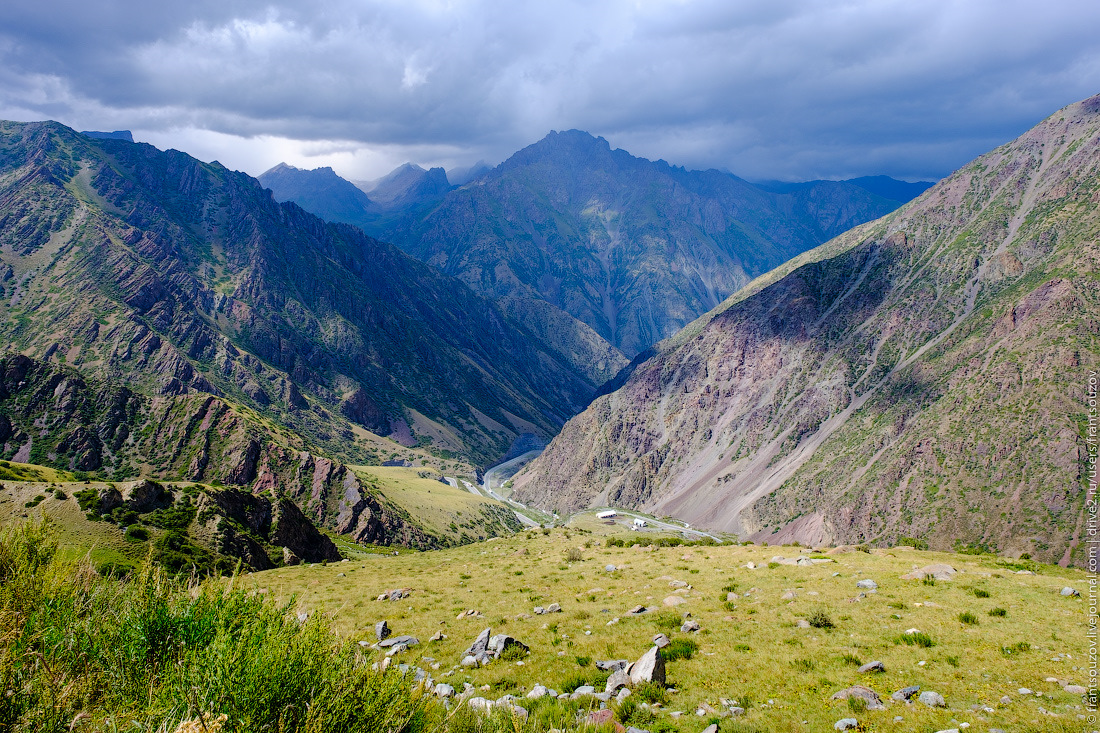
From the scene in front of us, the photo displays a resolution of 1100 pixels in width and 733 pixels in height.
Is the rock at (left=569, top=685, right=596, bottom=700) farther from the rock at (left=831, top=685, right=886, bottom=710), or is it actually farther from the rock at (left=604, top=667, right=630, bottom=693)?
the rock at (left=831, top=685, right=886, bottom=710)

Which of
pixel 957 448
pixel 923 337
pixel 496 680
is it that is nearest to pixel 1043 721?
pixel 496 680

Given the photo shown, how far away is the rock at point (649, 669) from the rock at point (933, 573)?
14589mm

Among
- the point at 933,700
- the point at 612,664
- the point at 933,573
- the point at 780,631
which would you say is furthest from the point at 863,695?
the point at 933,573

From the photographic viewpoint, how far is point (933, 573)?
23219 millimetres

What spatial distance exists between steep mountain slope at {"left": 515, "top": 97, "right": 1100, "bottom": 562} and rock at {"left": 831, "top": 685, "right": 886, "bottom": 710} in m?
98.1

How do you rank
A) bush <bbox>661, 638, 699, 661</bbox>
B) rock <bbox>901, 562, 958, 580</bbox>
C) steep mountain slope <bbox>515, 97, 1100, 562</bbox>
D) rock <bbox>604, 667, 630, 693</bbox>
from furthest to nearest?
steep mountain slope <bbox>515, 97, 1100, 562</bbox> → rock <bbox>901, 562, 958, 580</bbox> → bush <bbox>661, 638, 699, 661</bbox> → rock <bbox>604, 667, 630, 693</bbox>

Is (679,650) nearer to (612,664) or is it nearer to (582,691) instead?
(612,664)

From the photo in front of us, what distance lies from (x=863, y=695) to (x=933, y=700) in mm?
1358

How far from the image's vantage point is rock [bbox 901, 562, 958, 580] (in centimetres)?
2261

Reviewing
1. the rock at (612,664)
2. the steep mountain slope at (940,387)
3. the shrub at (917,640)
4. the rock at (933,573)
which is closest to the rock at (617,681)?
the rock at (612,664)

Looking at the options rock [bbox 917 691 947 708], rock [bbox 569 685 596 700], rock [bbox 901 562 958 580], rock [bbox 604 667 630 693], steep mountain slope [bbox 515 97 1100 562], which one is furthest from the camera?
steep mountain slope [bbox 515 97 1100 562]

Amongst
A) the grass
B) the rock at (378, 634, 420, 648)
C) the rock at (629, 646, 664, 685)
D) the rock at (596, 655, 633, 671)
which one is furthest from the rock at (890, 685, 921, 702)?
the rock at (378, 634, 420, 648)

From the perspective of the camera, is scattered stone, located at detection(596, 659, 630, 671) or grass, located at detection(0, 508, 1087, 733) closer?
grass, located at detection(0, 508, 1087, 733)

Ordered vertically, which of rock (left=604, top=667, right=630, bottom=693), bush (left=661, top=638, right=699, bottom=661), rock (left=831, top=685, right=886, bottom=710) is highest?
rock (left=831, top=685, right=886, bottom=710)
